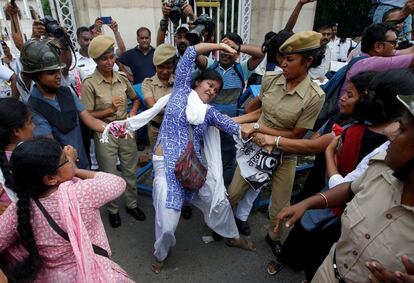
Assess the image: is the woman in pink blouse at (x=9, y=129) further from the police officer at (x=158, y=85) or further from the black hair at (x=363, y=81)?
the black hair at (x=363, y=81)

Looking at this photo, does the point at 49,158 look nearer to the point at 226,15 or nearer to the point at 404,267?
the point at 404,267

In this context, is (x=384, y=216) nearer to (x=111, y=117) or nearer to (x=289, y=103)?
(x=289, y=103)

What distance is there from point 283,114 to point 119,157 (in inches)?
68.5

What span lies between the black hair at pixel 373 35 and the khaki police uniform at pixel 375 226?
1797mm

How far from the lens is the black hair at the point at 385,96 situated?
57.5 inches

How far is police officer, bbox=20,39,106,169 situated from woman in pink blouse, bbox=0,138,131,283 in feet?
3.23

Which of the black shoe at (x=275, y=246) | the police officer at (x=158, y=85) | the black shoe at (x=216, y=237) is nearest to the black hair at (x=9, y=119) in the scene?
the police officer at (x=158, y=85)

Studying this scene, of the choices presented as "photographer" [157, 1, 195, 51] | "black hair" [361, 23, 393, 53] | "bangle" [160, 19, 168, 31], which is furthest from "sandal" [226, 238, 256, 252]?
"bangle" [160, 19, 168, 31]

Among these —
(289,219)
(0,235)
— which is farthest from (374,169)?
(0,235)

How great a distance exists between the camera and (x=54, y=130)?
7.60ft

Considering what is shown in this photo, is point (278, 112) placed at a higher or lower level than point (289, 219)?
higher

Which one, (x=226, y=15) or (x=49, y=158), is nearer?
(x=49, y=158)

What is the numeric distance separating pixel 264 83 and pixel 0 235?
2.10 meters

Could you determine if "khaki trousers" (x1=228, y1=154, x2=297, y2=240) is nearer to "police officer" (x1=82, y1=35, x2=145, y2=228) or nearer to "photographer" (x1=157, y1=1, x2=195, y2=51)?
"police officer" (x1=82, y1=35, x2=145, y2=228)
